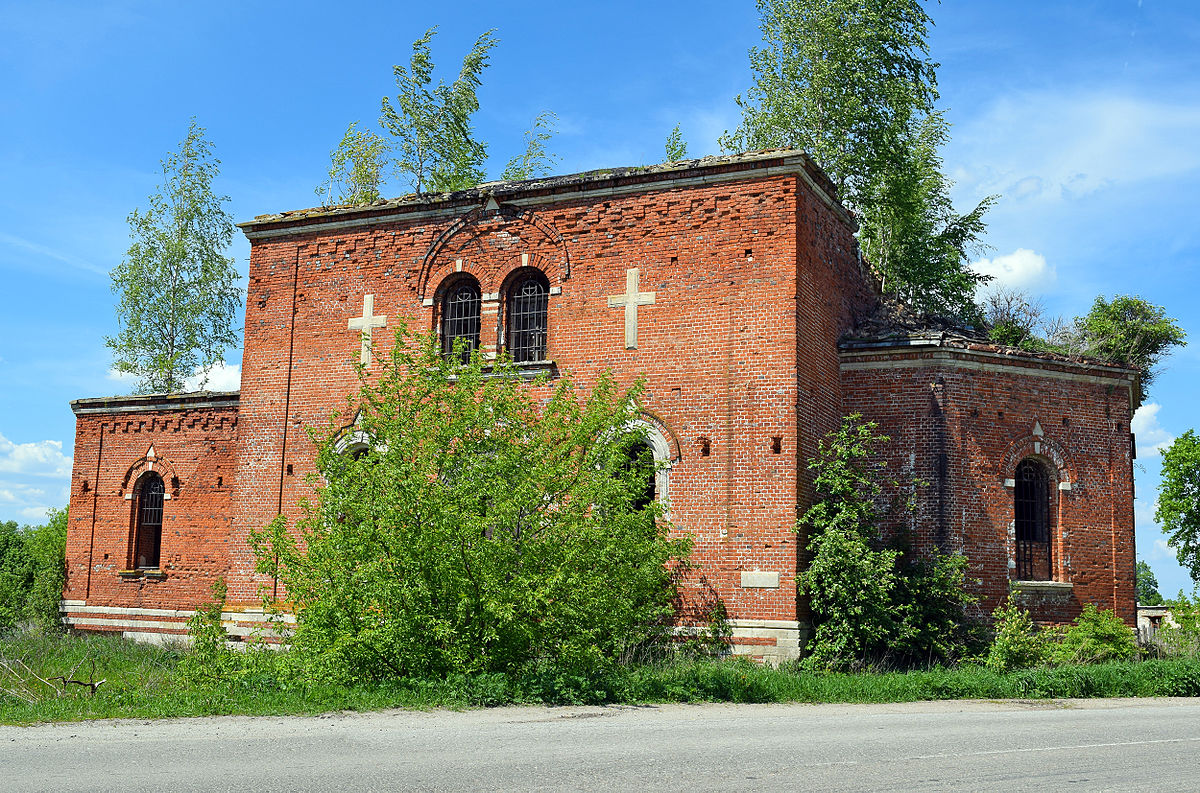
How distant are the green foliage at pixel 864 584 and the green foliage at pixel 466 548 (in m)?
3.26

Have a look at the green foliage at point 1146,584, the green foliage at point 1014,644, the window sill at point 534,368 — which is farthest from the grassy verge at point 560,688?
the green foliage at point 1146,584

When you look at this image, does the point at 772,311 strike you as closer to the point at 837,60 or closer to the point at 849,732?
the point at 849,732

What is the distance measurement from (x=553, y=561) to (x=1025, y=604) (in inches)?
356

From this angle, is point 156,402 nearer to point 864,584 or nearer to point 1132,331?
point 864,584

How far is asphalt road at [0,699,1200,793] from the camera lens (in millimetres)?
8188

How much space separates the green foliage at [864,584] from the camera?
53.0 feet

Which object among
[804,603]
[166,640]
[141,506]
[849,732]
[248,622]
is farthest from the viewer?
[141,506]

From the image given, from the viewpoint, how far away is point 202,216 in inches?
1363

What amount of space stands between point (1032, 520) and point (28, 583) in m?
23.2

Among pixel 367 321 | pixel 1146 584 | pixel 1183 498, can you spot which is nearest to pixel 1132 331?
pixel 1183 498

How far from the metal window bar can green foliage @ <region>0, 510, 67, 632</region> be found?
12.5 m

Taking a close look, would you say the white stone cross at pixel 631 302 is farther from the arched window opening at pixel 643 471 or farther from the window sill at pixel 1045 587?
the window sill at pixel 1045 587

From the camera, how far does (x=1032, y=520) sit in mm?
18625

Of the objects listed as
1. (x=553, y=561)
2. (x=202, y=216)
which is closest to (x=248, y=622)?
(x=553, y=561)
